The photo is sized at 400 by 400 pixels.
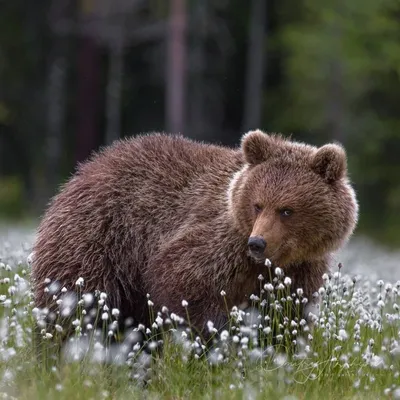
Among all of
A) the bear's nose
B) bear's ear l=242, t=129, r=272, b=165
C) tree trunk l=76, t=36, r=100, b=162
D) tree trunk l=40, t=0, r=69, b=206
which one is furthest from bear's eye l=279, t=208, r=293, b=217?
Result: tree trunk l=40, t=0, r=69, b=206

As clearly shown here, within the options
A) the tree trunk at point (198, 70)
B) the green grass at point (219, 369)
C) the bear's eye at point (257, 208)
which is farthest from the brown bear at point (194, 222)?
the tree trunk at point (198, 70)

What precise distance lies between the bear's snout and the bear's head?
58 mm

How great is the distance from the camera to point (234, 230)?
6336 mm

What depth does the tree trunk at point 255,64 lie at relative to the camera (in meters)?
26.0

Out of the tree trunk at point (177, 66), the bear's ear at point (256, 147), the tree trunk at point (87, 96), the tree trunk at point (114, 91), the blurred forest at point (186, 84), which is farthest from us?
the tree trunk at point (114, 91)

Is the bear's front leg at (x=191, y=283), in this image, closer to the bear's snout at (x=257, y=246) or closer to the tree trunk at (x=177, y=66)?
the bear's snout at (x=257, y=246)

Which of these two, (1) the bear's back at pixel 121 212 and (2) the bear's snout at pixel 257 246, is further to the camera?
(1) the bear's back at pixel 121 212

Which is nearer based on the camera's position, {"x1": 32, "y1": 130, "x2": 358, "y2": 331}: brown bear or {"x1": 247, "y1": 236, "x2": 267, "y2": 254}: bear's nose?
{"x1": 247, "y1": 236, "x2": 267, "y2": 254}: bear's nose

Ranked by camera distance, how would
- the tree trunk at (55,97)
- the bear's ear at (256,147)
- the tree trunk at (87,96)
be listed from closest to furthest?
the bear's ear at (256,147) → the tree trunk at (87,96) → the tree trunk at (55,97)

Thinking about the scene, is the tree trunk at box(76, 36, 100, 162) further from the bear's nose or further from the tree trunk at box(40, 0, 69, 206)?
the bear's nose

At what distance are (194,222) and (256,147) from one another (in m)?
0.69

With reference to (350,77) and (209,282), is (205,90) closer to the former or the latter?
(350,77)

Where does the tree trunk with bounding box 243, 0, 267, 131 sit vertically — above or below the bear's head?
below

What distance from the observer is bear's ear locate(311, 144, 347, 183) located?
632cm
